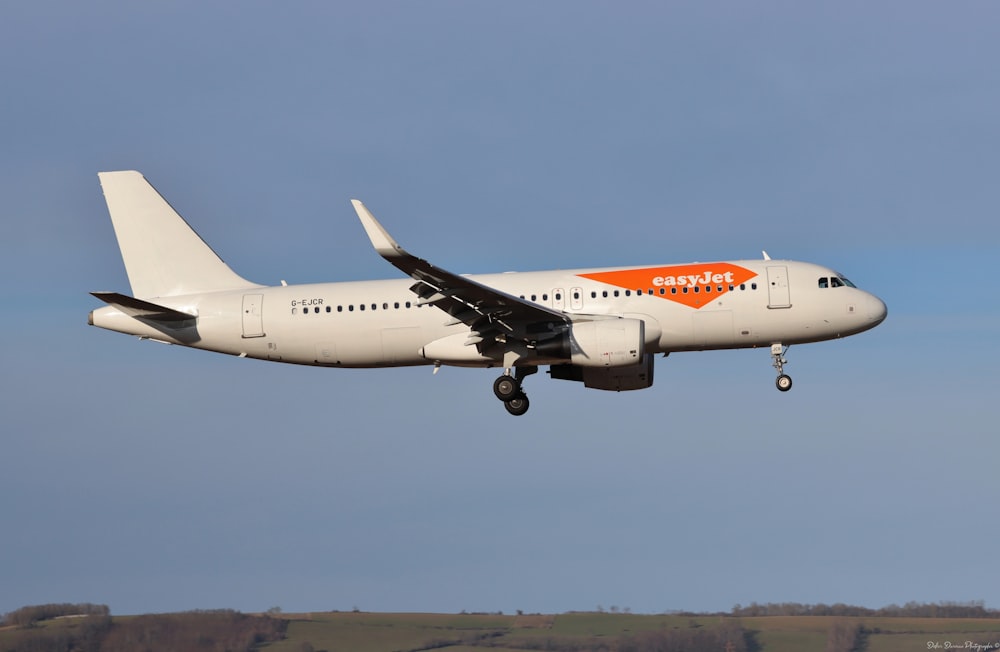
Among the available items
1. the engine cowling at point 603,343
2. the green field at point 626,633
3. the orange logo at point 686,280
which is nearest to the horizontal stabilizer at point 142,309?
the green field at point 626,633

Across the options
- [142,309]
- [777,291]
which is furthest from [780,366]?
[142,309]

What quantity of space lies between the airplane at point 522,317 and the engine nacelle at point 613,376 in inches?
3.4

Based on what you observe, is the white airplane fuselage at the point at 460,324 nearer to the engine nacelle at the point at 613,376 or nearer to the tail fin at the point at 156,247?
the tail fin at the point at 156,247

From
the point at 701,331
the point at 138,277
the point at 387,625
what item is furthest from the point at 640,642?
the point at 138,277

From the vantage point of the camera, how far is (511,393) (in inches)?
1820

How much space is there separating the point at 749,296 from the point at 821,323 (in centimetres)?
291

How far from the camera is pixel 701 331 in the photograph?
144 ft

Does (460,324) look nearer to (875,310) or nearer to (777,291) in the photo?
(777,291)

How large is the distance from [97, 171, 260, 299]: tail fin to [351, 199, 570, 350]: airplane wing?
956 centimetres

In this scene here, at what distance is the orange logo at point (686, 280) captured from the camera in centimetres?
4388

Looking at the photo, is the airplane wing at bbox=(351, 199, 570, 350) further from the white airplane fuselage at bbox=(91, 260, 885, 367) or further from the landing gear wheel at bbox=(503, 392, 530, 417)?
the landing gear wheel at bbox=(503, 392, 530, 417)

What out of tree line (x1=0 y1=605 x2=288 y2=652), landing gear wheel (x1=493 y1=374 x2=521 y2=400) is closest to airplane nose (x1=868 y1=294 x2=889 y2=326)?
landing gear wheel (x1=493 y1=374 x2=521 y2=400)

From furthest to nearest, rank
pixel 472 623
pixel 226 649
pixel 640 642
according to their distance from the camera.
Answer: pixel 472 623 < pixel 640 642 < pixel 226 649

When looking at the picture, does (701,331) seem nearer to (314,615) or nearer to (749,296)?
(749,296)
